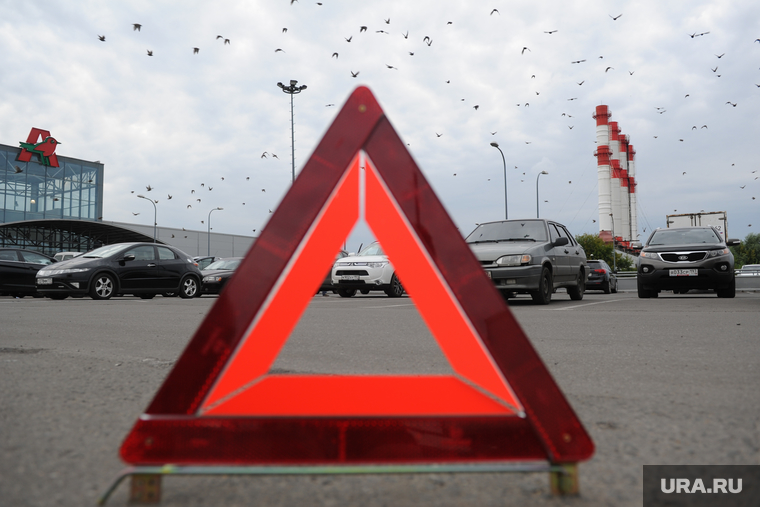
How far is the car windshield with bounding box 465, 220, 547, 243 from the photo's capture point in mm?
10945

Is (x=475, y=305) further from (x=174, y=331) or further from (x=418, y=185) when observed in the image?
(x=174, y=331)

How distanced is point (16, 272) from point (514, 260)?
1274cm

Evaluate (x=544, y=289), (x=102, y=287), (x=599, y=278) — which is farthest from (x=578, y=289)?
(x=102, y=287)

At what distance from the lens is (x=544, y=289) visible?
34.6 feet

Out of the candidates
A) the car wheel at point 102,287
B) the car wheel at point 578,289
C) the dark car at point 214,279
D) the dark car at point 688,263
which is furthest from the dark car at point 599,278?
the car wheel at point 102,287

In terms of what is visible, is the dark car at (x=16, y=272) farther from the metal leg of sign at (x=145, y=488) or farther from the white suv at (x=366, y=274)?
the metal leg of sign at (x=145, y=488)

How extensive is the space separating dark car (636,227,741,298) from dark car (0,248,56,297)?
15.0 meters

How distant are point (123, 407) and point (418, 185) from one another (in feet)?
5.86

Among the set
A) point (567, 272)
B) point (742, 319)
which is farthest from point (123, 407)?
point (567, 272)

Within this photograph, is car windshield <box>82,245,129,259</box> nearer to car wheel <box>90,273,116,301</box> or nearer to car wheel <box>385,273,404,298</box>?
Answer: car wheel <box>90,273,116,301</box>

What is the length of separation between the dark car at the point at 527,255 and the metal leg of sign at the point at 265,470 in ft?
27.9

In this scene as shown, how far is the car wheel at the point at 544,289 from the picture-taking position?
10333 millimetres

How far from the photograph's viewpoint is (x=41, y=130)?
1683 inches

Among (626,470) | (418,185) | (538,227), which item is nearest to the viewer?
(418,185)
